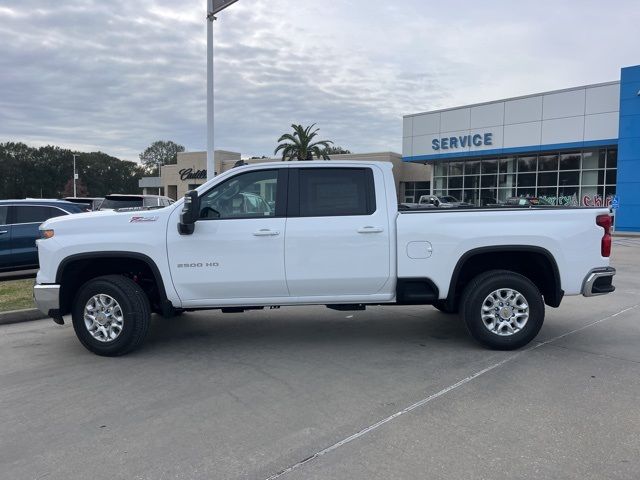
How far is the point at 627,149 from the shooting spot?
2862cm

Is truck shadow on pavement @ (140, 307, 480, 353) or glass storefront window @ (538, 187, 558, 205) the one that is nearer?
A: truck shadow on pavement @ (140, 307, 480, 353)

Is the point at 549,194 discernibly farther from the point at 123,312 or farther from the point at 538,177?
the point at 123,312

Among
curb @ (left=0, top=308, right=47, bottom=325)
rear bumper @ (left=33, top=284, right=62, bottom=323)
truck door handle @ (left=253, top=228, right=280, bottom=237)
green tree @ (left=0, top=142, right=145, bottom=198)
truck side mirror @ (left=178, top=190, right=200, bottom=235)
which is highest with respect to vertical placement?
green tree @ (left=0, top=142, right=145, bottom=198)

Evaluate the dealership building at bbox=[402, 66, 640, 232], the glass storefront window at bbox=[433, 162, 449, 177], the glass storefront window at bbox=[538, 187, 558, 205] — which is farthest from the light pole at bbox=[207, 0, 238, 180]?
the glass storefront window at bbox=[433, 162, 449, 177]

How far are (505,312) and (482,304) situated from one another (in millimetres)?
286

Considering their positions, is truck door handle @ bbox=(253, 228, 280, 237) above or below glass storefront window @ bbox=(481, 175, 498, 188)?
below

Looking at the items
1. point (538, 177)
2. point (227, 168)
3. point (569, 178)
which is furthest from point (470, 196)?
point (227, 168)

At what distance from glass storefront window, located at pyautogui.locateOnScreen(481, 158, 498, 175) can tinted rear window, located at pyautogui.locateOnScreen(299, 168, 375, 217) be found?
1297 inches

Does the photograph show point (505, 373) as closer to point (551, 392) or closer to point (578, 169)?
point (551, 392)

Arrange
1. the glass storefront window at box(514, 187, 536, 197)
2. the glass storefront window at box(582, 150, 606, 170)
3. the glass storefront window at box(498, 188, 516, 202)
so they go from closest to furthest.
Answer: the glass storefront window at box(582, 150, 606, 170)
the glass storefront window at box(514, 187, 536, 197)
the glass storefront window at box(498, 188, 516, 202)

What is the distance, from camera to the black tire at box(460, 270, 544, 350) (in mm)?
5723

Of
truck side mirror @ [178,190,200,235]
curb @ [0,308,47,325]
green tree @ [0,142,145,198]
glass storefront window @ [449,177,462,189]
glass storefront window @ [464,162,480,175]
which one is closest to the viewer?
truck side mirror @ [178,190,200,235]

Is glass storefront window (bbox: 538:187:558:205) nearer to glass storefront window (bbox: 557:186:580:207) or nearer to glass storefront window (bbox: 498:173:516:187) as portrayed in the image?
glass storefront window (bbox: 557:186:580:207)

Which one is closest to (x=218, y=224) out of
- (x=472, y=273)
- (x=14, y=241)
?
(x=472, y=273)
